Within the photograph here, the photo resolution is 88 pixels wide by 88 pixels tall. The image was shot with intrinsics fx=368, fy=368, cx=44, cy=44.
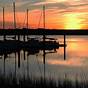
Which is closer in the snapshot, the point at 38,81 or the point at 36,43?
the point at 38,81

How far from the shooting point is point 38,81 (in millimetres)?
21297

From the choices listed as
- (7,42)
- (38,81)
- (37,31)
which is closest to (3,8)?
(7,42)

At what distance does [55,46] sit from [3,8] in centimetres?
1158

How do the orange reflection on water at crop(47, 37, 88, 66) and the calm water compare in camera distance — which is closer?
the calm water

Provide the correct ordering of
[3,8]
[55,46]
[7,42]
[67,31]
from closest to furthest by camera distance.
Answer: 1. [67,31]
2. [7,42]
3. [3,8]
4. [55,46]

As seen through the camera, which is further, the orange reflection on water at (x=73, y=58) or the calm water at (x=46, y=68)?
the orange reflection on water at (x=73, y=58)

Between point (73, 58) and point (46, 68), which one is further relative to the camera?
point (73, 58)

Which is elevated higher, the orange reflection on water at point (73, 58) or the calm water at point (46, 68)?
the calm water at point (46, 68)

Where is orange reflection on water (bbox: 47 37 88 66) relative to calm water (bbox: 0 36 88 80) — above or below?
below

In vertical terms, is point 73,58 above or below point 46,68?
below

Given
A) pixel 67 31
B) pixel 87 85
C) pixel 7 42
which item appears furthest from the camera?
pixel 7 42

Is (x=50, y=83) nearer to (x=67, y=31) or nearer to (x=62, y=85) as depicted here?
(x=62, y=85)

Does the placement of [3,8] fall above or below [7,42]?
above

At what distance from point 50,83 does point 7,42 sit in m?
35.0
